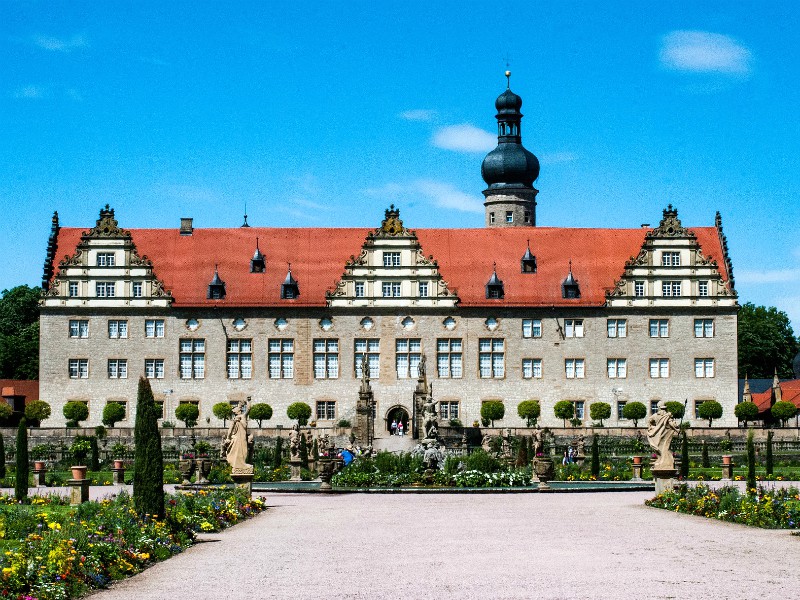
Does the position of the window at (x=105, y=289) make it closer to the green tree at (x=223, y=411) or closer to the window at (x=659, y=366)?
the green tree at (x=223, y=411)

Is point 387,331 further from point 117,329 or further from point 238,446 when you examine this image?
point 238,446

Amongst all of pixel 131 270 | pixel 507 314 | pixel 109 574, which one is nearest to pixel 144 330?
pixel 131 270

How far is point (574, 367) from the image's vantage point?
63812mm

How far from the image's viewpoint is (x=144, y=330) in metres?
63.6

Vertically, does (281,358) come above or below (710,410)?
above

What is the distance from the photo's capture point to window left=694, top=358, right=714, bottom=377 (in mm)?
63625

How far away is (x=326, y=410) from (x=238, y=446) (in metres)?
32.0

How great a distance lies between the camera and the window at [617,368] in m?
63.7

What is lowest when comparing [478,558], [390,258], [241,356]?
[478,558]

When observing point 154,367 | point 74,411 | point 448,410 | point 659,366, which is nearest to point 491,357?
point 448,410

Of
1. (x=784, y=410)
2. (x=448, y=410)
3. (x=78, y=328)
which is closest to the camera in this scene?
(x=784, y=410)

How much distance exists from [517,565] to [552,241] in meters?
49.6

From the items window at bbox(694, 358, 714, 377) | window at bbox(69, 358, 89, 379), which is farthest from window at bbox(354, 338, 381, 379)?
window at bbox(694, 358, 714, 377)

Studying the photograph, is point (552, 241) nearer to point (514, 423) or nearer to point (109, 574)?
point (514, 423)
